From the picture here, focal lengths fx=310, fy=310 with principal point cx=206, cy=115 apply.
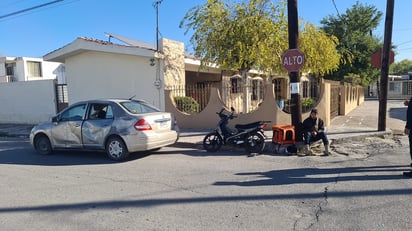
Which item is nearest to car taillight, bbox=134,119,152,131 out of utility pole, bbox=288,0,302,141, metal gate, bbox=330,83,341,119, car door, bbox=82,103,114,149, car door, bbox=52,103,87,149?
car door, bbox=82,103,114,149

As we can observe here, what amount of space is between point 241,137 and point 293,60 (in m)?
2.49

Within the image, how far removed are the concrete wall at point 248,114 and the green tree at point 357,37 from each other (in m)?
22.4

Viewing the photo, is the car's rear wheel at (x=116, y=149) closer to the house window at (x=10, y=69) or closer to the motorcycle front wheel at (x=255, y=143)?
the motorcycle front wheel at (x=255, y=143)

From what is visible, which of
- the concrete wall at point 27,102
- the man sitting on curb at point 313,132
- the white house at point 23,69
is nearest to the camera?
the man sitting on curb at point 313,132

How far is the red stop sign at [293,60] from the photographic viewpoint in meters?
8.20

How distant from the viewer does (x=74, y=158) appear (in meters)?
8.15

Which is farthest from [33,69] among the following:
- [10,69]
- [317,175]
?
[317,175]

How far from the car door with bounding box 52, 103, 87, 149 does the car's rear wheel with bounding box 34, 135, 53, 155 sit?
1.03 ft

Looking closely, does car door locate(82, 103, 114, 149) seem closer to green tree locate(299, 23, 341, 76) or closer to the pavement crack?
the pavement crack

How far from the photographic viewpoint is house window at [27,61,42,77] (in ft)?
100

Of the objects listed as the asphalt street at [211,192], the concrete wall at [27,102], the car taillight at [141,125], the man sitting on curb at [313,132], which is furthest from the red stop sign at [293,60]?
the concrete wall at [27,102]

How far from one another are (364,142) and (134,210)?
24.2 feet

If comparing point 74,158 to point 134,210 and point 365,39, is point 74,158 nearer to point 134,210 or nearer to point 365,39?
point 134,210

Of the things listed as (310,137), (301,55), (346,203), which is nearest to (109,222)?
(346,203)
